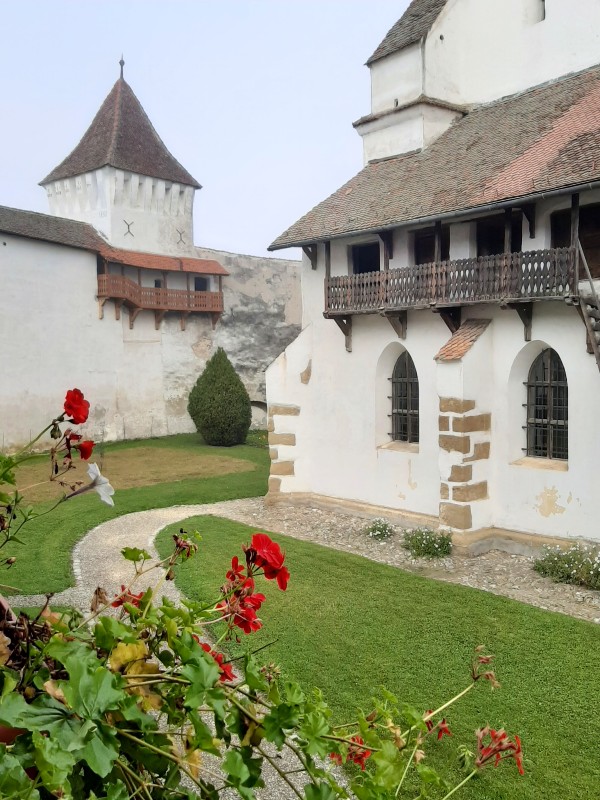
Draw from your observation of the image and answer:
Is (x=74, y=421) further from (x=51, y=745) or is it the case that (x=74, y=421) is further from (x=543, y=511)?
(x=543, y=511)

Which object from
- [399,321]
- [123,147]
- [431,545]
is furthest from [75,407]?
[123,147]

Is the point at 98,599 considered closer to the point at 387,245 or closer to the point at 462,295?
the point at 462,295

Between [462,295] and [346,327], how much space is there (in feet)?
11.7

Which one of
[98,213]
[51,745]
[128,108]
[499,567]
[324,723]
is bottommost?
[499,567]

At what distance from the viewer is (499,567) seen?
12.7m

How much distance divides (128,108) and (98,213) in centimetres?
607

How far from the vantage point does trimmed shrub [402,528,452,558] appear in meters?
13.2

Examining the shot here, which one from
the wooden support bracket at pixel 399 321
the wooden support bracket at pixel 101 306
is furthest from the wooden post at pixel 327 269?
the wooden support bracket at pixel 101 306

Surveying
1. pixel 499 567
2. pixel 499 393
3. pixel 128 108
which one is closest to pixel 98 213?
pixel 128 108

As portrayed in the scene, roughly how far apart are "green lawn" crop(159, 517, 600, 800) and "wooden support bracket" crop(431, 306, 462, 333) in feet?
16.1

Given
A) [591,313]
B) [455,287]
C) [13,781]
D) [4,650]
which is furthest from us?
[455,287]

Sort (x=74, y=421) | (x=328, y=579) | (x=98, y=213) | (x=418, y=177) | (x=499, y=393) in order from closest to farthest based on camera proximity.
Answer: (x=74, y=421)
(x=328, y=579)
(x=499, y=393)
(x=418, y=177)
(x=98, y=213)

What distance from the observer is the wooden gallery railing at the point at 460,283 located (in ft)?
39.6

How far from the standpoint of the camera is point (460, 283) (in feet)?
44.4
